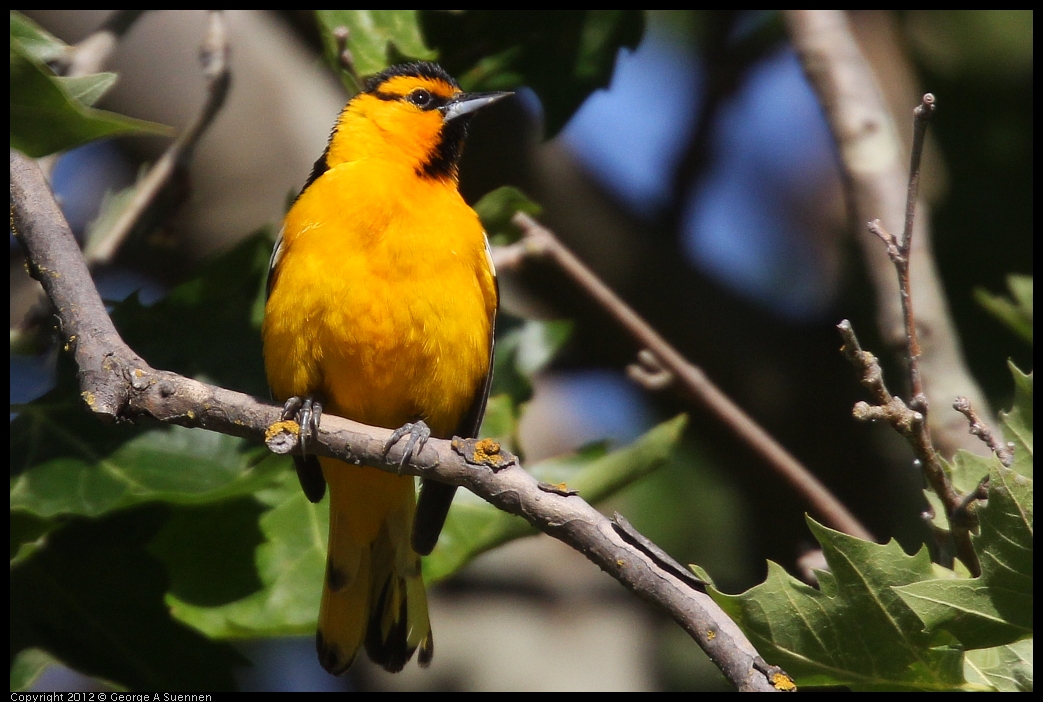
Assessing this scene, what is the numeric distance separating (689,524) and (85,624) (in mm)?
3614

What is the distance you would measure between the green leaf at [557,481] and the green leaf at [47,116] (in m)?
1.96

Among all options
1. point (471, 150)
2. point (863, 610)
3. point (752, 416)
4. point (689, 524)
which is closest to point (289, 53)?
point (471, 150)

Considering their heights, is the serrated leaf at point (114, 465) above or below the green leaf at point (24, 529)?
above

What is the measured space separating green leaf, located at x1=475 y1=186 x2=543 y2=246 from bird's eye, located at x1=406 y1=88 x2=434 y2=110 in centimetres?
56

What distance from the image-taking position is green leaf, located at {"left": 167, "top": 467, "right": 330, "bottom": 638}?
366 cm

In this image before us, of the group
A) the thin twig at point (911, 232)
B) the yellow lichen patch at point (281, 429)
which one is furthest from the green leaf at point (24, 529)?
the thin twig at point (911, 232)

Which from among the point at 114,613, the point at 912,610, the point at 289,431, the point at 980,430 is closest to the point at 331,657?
the point at 114,613

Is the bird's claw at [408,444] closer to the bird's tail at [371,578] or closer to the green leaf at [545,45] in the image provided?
the bird's tail at [371,578]

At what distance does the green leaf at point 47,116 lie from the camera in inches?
93.1

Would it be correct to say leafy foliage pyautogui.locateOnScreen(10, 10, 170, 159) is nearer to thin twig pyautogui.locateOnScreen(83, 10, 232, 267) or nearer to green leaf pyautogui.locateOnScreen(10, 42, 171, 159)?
green leaf pyautogui.locateOnScreen(10, 42, 171, 159)

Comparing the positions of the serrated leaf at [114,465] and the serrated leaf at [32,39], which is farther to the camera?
the serrated leaf at [114,465]

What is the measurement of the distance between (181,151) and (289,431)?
1979mm

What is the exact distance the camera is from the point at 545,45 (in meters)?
4.32

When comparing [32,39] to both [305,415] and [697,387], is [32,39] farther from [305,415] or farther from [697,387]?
[697,387]
